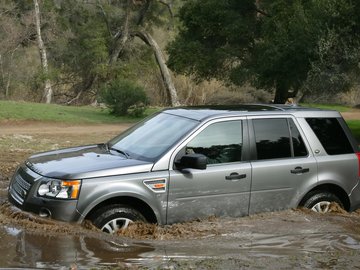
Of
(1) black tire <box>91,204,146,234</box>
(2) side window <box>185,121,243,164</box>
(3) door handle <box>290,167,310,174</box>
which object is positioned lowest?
(1) black tire <box>91,204,146,234</box>

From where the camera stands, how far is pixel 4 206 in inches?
270

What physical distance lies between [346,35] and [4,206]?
46.9 feet

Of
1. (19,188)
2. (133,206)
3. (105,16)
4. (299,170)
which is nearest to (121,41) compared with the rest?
(105,16)

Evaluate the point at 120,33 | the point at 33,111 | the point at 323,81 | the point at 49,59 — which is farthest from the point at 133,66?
the point at 323,81

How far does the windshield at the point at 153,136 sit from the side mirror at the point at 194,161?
287mm

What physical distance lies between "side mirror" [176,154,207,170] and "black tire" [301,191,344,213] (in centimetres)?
169

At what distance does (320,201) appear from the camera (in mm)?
7449

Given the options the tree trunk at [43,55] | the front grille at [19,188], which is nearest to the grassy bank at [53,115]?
the tree trunk at [43,55]

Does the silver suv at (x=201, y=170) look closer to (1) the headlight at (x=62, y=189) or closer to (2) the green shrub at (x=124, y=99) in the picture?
(1) the headlight at (x=62, y=189)

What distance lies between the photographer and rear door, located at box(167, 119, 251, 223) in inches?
257

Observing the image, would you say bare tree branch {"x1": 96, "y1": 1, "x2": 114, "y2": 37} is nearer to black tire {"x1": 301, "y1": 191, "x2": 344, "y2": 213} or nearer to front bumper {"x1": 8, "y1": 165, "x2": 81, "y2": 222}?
black tire {"x1": 301, "y1": 191, "x2": 344, "y2": 213}

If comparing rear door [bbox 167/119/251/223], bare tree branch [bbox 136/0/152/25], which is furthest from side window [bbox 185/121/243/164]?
bare tree branch [bbox 136/0/152/25]

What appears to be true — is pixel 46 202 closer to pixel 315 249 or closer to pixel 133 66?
pixel 315 249

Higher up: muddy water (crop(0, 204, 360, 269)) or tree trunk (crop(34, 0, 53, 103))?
tree trunk (crop(34, 0, 53, 103))
